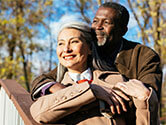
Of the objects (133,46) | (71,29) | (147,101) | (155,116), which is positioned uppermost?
(71,29)

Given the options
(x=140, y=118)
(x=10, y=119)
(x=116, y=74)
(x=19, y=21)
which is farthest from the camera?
(x=19, y=21)

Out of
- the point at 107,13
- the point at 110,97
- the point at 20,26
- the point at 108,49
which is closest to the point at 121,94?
the point at 110,97

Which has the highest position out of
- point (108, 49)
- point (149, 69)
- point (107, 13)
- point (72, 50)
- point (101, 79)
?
point (107, 13)

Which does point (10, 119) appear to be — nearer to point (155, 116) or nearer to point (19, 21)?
point (155, 116)

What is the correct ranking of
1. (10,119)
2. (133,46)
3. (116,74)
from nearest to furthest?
(116,74), (133,46), (10,119)

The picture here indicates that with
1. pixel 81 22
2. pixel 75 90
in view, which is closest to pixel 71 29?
pixel 81 22

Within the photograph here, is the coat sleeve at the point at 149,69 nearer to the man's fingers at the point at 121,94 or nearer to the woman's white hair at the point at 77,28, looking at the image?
the man's fingers at the point at 121,94

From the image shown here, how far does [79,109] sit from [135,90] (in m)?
0.37

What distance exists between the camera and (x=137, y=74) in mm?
2180

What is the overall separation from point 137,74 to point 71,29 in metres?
0.61

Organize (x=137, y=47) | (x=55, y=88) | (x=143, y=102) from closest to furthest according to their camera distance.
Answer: (x=143, y=102)
(x=55, y=88)
(x=137, y=47)

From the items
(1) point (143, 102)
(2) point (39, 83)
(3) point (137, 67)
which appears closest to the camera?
(1) point (143, 102)

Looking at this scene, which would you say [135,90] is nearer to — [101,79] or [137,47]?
[101,79]

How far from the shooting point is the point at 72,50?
207cm
